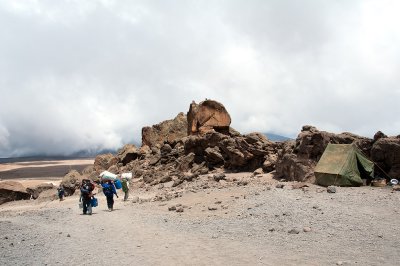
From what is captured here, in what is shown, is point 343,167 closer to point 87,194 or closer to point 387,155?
point 387,155

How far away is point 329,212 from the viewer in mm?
15180

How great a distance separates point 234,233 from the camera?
45.6 feet

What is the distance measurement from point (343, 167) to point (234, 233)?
32.6ft

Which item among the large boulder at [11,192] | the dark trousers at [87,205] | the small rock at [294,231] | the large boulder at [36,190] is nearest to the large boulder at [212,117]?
the large boulder at [36,190]

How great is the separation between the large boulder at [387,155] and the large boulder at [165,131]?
28.5 meters

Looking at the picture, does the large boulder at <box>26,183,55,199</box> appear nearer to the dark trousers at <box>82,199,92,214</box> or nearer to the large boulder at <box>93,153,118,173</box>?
the large boulder at <box>93,153,118,173</box>

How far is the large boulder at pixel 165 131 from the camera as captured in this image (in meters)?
49.4

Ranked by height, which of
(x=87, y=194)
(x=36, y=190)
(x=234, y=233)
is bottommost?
(x=36, y=190)

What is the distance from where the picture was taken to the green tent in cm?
2094

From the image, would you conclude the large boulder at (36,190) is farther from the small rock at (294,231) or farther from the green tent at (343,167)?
the small rock at (294,231)

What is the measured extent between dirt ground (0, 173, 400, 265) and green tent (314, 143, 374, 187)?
3.75ft

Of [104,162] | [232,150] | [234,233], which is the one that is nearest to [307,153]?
[232,150]

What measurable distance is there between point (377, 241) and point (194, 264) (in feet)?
19.0

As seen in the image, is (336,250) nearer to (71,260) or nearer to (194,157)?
(71,260)
